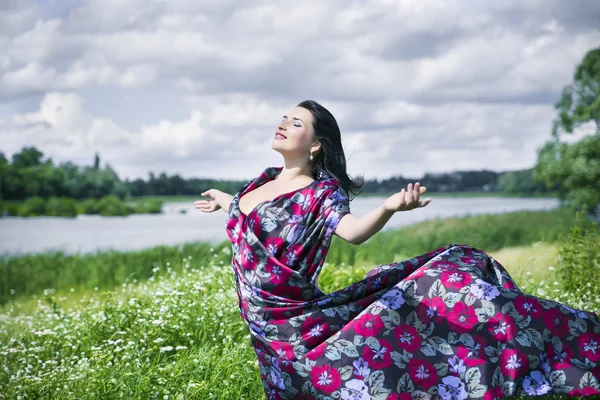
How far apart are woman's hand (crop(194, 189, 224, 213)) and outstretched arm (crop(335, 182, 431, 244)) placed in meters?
1.25

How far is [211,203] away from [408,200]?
6.22 ft

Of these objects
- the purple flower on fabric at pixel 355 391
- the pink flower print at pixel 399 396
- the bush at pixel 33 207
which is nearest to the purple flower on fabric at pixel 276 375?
the purple flower on fabric at pixel 355 391

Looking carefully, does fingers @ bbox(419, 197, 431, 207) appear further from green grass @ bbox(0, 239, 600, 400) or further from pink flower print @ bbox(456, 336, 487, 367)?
green grass @ bbox(0, 239, 600, 400)

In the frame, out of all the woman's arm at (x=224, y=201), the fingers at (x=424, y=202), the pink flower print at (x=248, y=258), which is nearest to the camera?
the fingers at (x=424, y=202)

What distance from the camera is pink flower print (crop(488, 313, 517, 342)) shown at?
138 inches

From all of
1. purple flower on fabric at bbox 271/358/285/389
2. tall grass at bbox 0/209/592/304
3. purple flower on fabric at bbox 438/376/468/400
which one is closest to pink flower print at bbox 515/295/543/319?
purple flower on fabric at bbox 438/376/468/400

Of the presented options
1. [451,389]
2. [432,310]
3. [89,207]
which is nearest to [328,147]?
[432,310]

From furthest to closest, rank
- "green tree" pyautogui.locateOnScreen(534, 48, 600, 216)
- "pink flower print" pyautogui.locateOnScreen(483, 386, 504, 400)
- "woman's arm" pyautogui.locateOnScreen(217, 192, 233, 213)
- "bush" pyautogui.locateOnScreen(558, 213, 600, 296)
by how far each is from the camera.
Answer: "green tree" pyautogui.locateOnScreen(534, 48, 600, 216), "bush" pyautogui.locateOnScreen(558, 213, 600, 296), "woman's arm" pyautogui.locateOnScreen(217, 192, 233, 213), "pink flower print" pyautogui.locateOnScreen(483, 386, 504, 400)

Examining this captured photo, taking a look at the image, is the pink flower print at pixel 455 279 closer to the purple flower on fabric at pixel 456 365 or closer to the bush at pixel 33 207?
the purple flower on fabric at pixel 456 365

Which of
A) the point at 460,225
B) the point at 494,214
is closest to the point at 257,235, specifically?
the point at 460,225

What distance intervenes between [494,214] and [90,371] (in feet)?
35.5

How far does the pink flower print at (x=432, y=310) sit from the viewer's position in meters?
3.55

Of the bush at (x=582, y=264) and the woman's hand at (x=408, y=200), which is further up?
the woman's hand at (x=408, y=200)

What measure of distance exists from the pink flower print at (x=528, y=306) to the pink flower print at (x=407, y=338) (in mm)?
589
